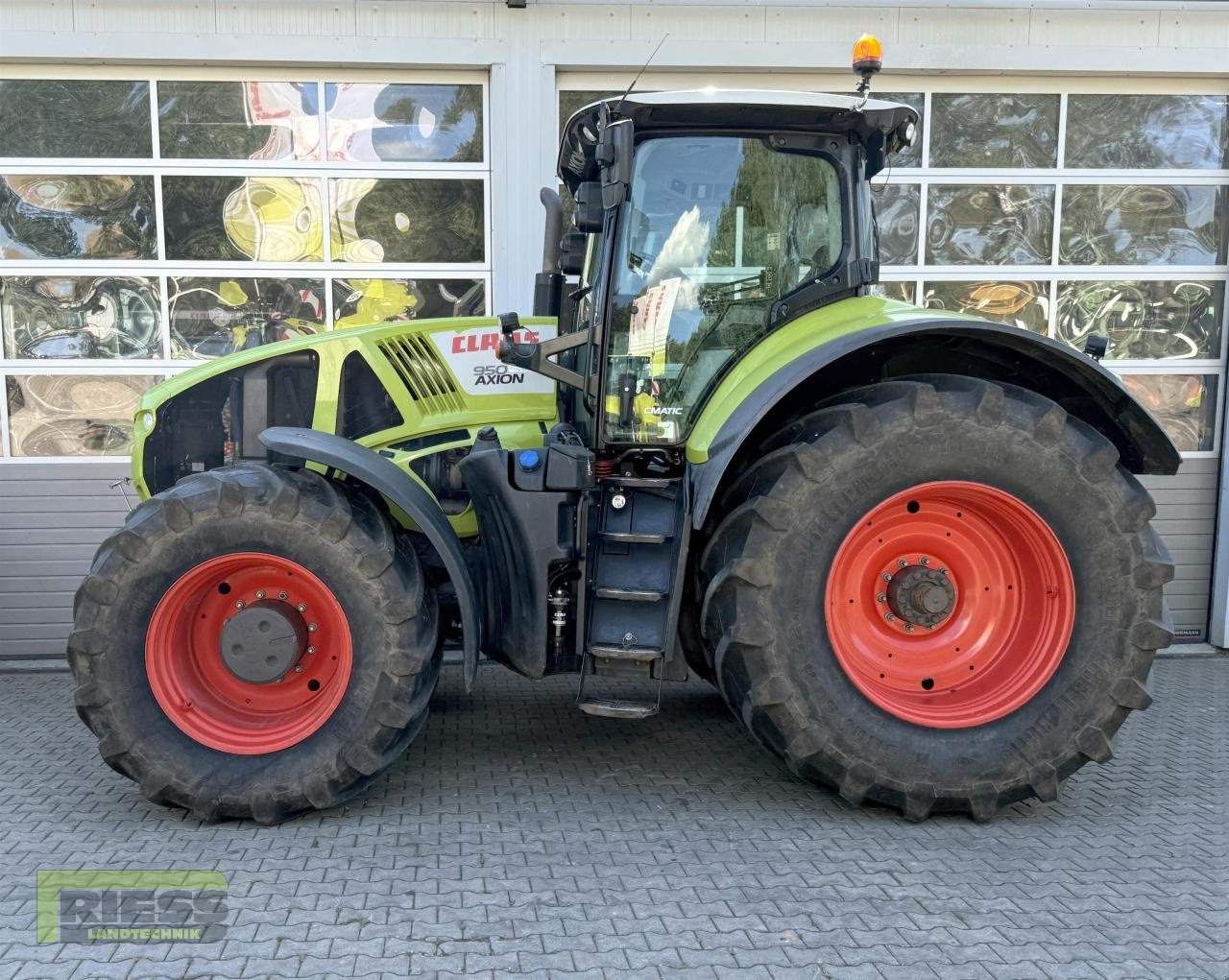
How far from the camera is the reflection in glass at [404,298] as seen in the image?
5.62 metres

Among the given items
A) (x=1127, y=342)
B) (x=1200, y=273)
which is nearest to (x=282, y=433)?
(x=1127, y=342)

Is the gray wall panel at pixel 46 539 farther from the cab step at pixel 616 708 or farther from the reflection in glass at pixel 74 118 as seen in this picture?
the cab step at pixel 616 708

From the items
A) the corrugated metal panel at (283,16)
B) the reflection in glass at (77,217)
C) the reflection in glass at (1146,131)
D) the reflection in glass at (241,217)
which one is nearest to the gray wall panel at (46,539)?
the reflection in glass at (77,217)

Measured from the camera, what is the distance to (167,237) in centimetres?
551

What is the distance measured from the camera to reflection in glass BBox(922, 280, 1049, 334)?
5809 millimetres

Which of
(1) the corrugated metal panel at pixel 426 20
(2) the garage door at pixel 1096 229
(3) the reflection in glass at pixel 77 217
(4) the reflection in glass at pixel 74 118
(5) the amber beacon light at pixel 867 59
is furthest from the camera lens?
(2) the garage door at pixel 1096 229

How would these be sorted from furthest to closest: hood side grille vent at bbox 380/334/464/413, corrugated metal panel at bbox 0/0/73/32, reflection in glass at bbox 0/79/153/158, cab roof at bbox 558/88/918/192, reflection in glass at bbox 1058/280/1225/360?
1. reflection in glass at bbox 1058/280/1225/360
2. reflection in glass at bbox 0/79/153/158
3. corrugated metal panel at bbox 0/0/73/32
4. hood side grille vent at bbox 380/334/464/413
5. cab roof at bbox 558/88/918/192

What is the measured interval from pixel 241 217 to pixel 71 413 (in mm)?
1516

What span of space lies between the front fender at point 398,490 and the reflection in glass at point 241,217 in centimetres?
277

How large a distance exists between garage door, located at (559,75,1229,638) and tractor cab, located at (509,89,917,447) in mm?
2546

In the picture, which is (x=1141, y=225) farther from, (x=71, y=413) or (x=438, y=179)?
(x=71, y=413)

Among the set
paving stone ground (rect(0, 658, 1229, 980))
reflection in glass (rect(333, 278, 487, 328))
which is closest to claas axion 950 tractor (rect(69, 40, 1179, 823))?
paving stone ground (rect(0, 658, 1229, 980))

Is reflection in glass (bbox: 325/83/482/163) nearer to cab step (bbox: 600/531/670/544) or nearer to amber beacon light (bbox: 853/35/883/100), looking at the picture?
amber beacon light (bbox: 853/35/883/100)

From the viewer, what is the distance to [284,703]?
3.24 m
